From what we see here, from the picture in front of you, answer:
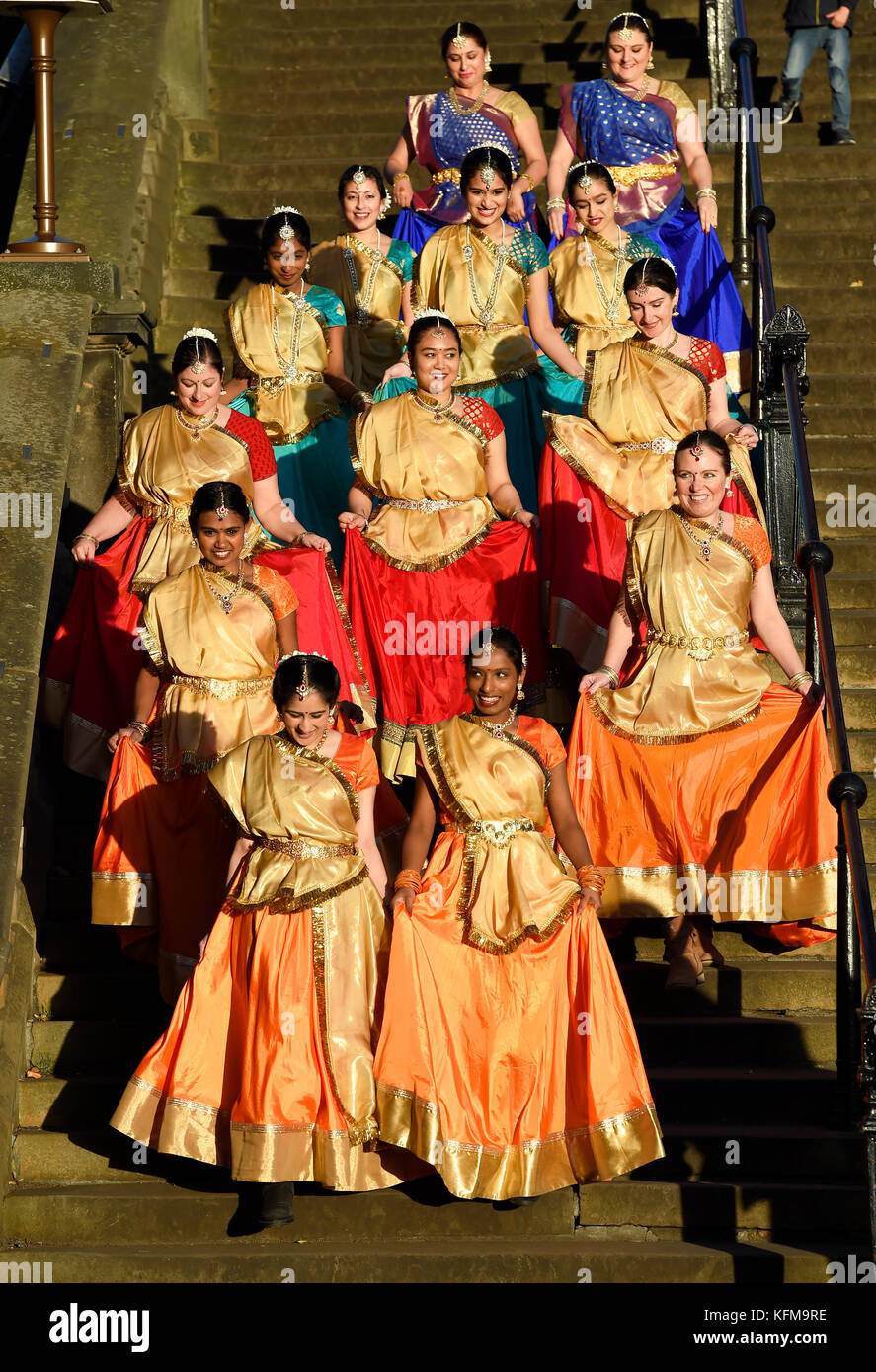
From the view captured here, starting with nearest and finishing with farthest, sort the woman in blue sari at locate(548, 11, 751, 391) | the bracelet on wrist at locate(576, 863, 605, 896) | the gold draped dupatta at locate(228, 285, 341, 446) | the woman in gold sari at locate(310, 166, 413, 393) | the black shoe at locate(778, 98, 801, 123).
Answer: the bracelet on wrist at locate(576, 863, 605, 896)
the gold draped dupatta at locate(228, 285, 341, 446)
the woman in gold sari at locate(310, 166, 413, 393)
the woman in blue sari at locate(548, 11, 751, 391)
the black shoe at locate(778, 98, 801, 123)

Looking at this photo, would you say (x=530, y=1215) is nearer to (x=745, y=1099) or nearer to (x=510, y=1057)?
(x=510, y=1057)

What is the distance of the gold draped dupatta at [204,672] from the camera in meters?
7.30

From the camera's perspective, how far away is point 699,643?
24.6 ft

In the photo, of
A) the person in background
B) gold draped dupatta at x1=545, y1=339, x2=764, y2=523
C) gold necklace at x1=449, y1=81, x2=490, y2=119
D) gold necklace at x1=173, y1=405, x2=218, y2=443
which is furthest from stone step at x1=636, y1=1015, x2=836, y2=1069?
the person in background

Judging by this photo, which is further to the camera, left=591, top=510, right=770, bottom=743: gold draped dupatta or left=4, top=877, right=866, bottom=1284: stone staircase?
left=591, top=510, right=770, bottom=743: gold draped dupatta

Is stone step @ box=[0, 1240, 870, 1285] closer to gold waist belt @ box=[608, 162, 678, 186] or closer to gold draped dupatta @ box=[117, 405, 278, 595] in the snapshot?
gold draped dupatta @ box=[117, 405, 278, 595]

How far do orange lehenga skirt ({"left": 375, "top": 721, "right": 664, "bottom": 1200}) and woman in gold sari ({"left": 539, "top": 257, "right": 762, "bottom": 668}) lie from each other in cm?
224

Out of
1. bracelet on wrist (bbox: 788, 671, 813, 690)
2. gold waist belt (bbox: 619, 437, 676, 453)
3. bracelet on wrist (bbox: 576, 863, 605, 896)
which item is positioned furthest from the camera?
gold waist belt (bbox: 619, 437, 676, 453)

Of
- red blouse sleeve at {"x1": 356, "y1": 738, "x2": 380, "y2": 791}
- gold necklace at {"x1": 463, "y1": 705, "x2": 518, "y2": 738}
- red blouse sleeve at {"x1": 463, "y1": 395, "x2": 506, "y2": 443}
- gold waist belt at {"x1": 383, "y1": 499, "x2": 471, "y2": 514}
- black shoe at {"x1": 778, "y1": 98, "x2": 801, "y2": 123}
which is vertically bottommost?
red blouse sleeve at {"x1": 356, "y1": 738, "x2": 380, "y2": 791}

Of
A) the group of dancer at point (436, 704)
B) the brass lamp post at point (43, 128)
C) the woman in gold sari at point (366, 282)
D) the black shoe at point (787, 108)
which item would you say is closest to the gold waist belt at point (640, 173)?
the group of dancer at point (436, 704)

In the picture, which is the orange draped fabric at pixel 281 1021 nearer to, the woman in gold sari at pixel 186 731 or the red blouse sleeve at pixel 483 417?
the woman in gold sari at pixel 186 731

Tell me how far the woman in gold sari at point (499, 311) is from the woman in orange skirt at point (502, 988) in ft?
9.83

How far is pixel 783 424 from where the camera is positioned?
853cm

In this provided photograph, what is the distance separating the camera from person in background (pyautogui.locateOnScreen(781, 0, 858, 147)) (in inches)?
462
